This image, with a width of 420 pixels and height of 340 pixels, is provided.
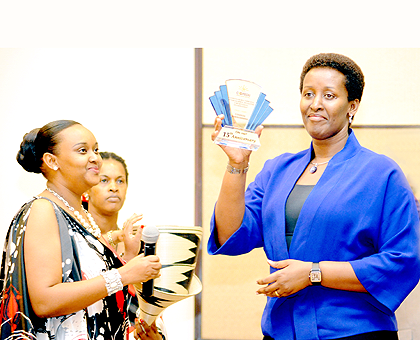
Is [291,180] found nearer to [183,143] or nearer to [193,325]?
[183,143]

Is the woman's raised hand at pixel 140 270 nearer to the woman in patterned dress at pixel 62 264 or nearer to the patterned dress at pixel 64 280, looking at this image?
the woman in patterned dress at pixel 62 264

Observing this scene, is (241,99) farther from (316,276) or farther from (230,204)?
(316,276)

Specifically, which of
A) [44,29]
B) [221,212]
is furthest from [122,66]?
[221,212]

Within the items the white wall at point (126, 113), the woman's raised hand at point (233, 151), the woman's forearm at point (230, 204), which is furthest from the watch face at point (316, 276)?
the white wall at point (126, 113)

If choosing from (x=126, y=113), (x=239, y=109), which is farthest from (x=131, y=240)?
(x=126, y=113)

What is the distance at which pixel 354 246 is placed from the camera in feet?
5.01

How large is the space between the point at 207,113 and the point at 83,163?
1616mm

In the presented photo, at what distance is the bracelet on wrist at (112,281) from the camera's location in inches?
61.2

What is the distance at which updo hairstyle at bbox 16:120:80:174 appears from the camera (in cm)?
179

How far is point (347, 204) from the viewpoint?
1.53 metres

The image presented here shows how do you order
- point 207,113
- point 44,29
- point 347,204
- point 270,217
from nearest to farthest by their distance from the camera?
point 347,204 → point 270,217 → point 44,29 → point 207,113

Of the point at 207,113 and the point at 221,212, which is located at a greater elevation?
the point at 207,113

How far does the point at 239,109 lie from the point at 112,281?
80 centimetres

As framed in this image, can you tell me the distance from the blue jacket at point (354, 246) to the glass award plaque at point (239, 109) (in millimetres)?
294
